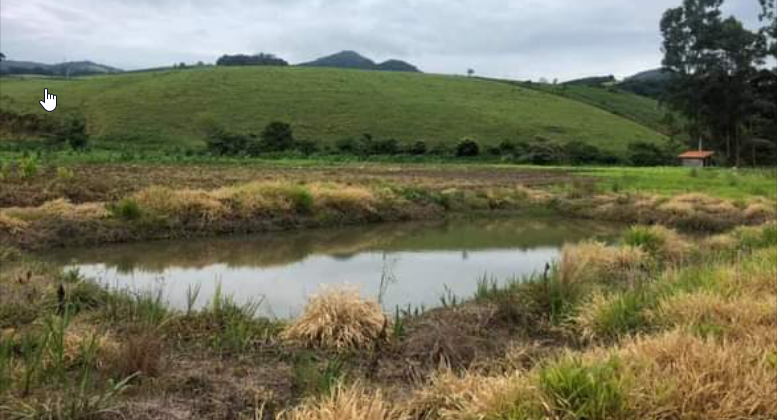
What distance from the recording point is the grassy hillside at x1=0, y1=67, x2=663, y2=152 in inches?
2264

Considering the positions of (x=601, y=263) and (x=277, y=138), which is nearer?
(x=601, y=263)

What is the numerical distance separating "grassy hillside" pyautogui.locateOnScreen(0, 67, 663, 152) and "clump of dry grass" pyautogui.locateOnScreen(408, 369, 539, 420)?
49.7 m

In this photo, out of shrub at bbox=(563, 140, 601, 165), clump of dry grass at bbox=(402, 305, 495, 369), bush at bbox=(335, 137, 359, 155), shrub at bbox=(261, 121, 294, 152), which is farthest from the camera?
bush at bbox=(335, 137, 359, 155)

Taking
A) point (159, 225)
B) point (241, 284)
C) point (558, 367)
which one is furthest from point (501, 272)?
point (558, 367)

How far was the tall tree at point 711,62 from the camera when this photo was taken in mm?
52031

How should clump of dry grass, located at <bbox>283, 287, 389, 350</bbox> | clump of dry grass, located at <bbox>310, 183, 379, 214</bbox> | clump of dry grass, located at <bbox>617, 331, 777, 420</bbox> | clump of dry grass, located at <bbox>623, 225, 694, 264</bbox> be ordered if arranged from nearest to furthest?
clump of dry grass, located at <bbox>617, 331, 777, 420</bbox>, clump of dry grass, located at <bbox>283, 287, 389, 350</bbox>, clump of dry grass, located at <bbox>623, 225, 694, 264</bbox>, clump of dry grass, located at <bbox>310, 183, 379, 214</bbox>

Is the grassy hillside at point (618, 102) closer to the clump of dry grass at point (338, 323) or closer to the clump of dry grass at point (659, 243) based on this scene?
the clump of dry grass at point (659, 243)

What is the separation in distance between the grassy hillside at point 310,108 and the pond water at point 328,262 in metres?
37.3

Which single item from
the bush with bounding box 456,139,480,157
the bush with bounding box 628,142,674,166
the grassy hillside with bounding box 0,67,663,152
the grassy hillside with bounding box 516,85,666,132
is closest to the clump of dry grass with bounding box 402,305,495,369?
the bush with bounding box 456,139,480,157

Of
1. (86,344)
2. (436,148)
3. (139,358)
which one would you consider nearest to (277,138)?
(436,148)

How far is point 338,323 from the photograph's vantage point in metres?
7.23

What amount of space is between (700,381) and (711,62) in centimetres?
5383

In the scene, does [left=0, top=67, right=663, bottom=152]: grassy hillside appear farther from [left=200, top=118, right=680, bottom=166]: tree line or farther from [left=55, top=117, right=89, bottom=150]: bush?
[left=55, top=117, right=89, bottom=150]: bush

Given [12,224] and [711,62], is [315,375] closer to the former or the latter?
[12,224]
